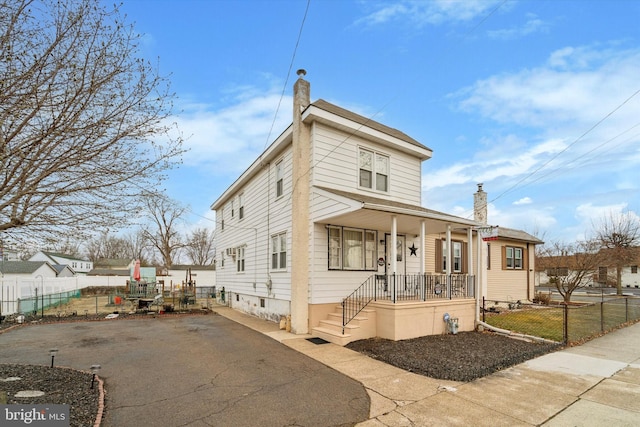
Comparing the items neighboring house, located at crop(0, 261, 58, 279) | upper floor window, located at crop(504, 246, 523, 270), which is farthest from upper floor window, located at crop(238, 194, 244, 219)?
neighboring house, located at crop(0, 261, 58, 279)

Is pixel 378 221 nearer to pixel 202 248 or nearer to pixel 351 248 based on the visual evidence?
pixel 351 248

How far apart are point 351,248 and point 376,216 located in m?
1.88

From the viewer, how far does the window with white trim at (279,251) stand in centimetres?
1201

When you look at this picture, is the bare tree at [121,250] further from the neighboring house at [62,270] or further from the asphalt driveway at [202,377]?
the asphalt driveway at [202,377]

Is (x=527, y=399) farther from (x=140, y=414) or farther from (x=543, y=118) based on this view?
(x=543, y=118)

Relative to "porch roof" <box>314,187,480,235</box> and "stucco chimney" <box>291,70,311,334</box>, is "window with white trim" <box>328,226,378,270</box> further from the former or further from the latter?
"stucco chimney" <box>291,70,311,334</box>

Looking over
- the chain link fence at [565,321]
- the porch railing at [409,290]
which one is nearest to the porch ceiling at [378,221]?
the porch railing at [409,290]

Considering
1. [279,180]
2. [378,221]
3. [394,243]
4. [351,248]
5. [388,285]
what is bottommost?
[388,285]

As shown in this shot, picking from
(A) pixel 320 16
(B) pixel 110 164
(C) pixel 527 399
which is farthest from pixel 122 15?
(C) pixel 527 399

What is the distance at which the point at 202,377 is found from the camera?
6.23 meters

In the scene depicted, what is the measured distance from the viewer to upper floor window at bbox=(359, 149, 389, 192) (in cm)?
1169

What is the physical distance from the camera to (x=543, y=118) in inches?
451

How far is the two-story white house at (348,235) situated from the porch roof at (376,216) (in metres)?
0.03

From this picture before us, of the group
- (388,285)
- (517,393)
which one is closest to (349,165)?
(388,285)
